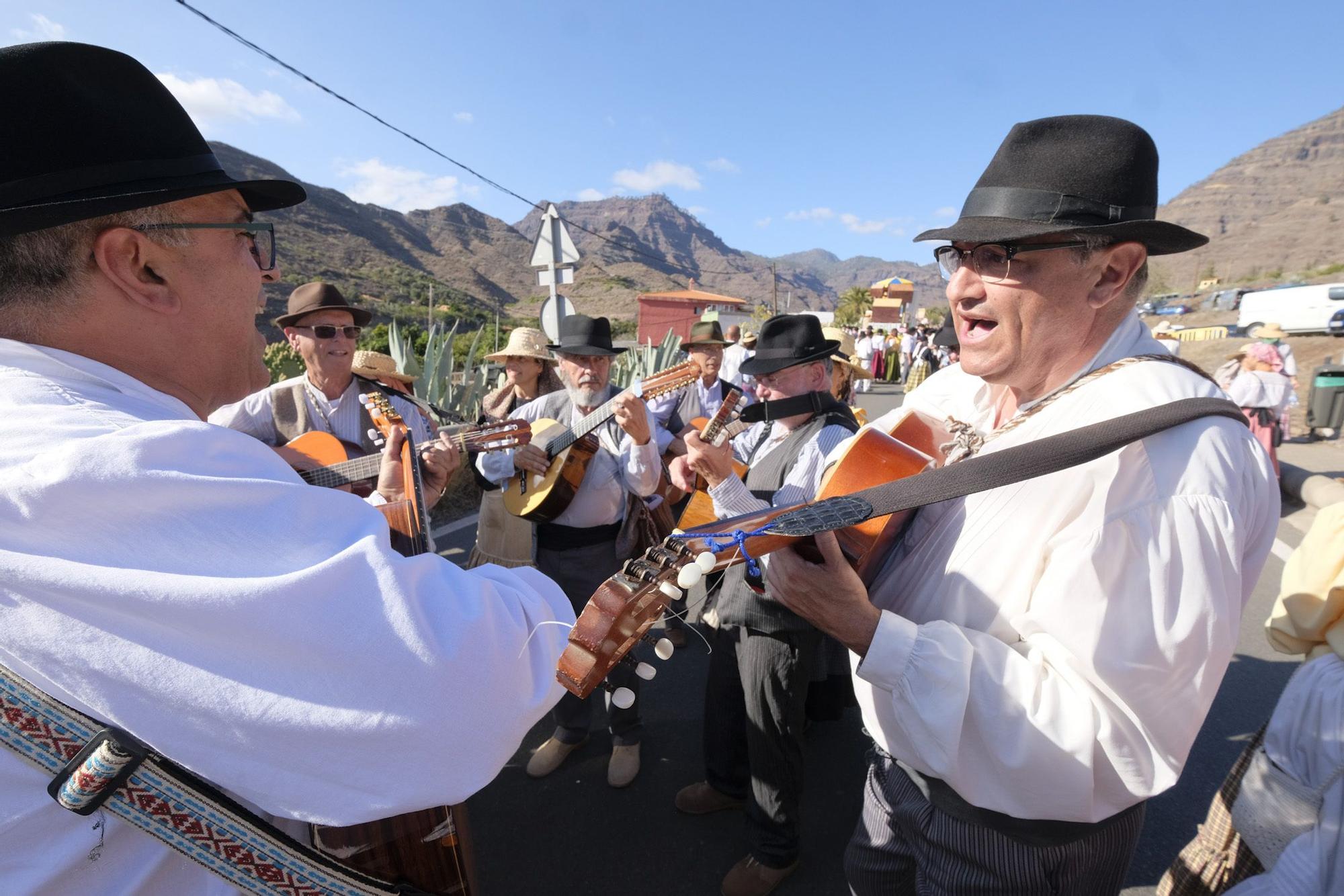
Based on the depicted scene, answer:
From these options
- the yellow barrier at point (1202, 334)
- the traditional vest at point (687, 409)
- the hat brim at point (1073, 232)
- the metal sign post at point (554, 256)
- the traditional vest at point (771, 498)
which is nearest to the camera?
the hat brim at point (1073, 232)

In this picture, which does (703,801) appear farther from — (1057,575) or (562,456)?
(1057,575)

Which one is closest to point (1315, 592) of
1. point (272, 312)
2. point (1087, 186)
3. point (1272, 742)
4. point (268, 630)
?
point (1272, 742)

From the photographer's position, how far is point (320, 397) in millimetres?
3994

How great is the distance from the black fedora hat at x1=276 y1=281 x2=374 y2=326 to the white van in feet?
97.5

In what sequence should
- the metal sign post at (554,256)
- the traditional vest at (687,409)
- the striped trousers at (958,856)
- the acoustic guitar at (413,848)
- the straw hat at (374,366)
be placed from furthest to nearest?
the metal sign post at (554,256) → the traditional vest at (687,409) → the straw hat at (374,366) → the striped trousers at (958,856) → the acoustic guitar at (413,848)

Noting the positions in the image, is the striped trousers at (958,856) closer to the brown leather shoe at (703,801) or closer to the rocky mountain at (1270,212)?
the brown leather shoe at (703,801)

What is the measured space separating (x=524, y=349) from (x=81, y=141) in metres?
3.77

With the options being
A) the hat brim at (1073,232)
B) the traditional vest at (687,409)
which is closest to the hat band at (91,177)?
the hat brim at (1073,232)

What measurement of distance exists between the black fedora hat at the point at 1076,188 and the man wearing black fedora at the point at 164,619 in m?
1.28

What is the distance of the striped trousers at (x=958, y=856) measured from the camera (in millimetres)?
1438

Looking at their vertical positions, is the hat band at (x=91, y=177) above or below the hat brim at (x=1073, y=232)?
below

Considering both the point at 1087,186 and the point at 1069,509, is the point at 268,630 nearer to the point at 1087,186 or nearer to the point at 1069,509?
the point at 1069,509

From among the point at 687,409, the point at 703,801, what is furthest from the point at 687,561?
the point at 687,409

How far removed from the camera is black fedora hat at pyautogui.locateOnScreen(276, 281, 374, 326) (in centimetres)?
389
